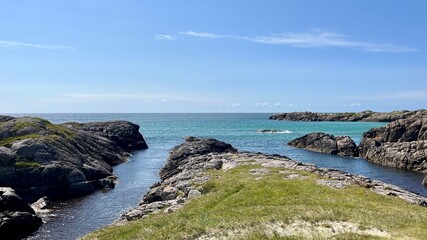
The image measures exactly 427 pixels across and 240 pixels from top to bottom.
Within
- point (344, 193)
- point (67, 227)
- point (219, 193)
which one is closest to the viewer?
point (344, 193)

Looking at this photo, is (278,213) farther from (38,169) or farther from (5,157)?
(5,157)

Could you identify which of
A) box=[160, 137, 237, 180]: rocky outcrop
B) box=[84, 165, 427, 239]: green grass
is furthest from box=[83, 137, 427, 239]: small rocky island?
box=[160, 137, 237, 180]: rocky outcrop

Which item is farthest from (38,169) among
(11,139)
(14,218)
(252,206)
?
(252,206)

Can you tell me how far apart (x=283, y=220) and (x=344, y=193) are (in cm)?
1321

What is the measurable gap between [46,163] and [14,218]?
25199mm

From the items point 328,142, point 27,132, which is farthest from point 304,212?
point 328,142

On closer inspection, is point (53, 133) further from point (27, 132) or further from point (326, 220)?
point (326, 220)

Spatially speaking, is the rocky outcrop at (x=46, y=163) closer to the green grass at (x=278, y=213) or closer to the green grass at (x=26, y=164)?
the green grass at (x=26, y=164)

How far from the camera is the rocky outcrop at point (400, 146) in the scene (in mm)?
95938

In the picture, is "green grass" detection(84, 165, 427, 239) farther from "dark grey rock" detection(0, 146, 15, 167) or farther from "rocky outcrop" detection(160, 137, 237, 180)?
"rocky outcrop" detection(160, 137, 237, 180)

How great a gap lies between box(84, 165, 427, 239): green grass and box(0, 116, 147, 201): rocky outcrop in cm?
3482

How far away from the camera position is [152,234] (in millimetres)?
28484

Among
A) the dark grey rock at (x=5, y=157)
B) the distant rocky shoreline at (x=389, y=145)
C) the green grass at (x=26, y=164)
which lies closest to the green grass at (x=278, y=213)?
the green grass at (x=26, y=164)

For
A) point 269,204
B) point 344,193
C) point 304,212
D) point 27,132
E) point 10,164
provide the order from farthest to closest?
point 27,132, point 10,164, point 344,193, point 269,204, point 304,212
